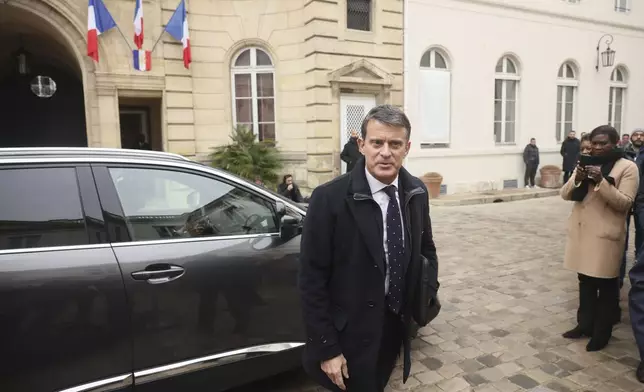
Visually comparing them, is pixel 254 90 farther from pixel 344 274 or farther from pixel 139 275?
pixel 344 274

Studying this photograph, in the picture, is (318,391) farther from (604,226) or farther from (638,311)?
(604,226)

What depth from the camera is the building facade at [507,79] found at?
1315 cm

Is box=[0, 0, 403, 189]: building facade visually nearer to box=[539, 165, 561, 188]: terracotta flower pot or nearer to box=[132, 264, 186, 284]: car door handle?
box=[539, 165, 561, 188]: terracotta flower pot

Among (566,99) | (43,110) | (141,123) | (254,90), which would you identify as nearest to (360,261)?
(254,90)

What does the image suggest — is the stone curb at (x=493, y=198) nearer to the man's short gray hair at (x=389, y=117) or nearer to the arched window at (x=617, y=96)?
the arched window at (x=617, y=96)

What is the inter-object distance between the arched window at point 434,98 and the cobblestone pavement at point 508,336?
A: 651 centimetres

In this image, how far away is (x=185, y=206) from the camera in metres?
3.10

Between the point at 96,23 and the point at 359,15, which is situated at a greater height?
the point at 359,15

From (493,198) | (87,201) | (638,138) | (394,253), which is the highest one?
(638,138)

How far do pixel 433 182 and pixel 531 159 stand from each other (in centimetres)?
429

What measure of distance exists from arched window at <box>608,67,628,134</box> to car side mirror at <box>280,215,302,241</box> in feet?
60.1

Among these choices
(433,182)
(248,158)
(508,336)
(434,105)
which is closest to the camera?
(508,336)

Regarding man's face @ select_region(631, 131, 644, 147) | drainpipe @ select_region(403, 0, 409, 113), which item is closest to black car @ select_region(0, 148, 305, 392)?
man's face @ select_region(631, 131, 644, 147)

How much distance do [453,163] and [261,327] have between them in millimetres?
11815
